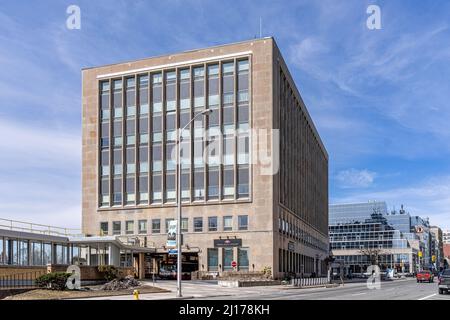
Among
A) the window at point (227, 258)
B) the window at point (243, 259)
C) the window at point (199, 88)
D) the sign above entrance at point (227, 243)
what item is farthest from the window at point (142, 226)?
the window at point (199, 88)

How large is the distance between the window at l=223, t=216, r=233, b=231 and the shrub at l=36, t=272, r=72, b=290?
Answer: 43.6 m

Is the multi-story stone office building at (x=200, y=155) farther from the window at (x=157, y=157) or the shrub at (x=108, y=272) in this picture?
the shrub at (x=108, y=272)

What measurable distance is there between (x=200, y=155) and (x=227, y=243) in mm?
13368

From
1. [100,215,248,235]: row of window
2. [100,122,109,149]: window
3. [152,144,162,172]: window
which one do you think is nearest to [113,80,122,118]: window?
[100,122,109,149]: window

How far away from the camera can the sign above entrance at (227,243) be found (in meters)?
77.2

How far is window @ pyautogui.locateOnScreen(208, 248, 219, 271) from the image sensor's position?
3095 inches

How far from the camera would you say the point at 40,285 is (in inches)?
1410

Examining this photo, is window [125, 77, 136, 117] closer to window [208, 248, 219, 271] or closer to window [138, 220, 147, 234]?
window [138, 220, 147, 234]

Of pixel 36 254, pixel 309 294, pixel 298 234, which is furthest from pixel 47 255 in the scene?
pixel 298 234

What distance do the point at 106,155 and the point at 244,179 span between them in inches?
942

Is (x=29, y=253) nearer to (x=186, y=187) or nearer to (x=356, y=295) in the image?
(x=356, y=295)

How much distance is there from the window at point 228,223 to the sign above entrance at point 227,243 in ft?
6.08
